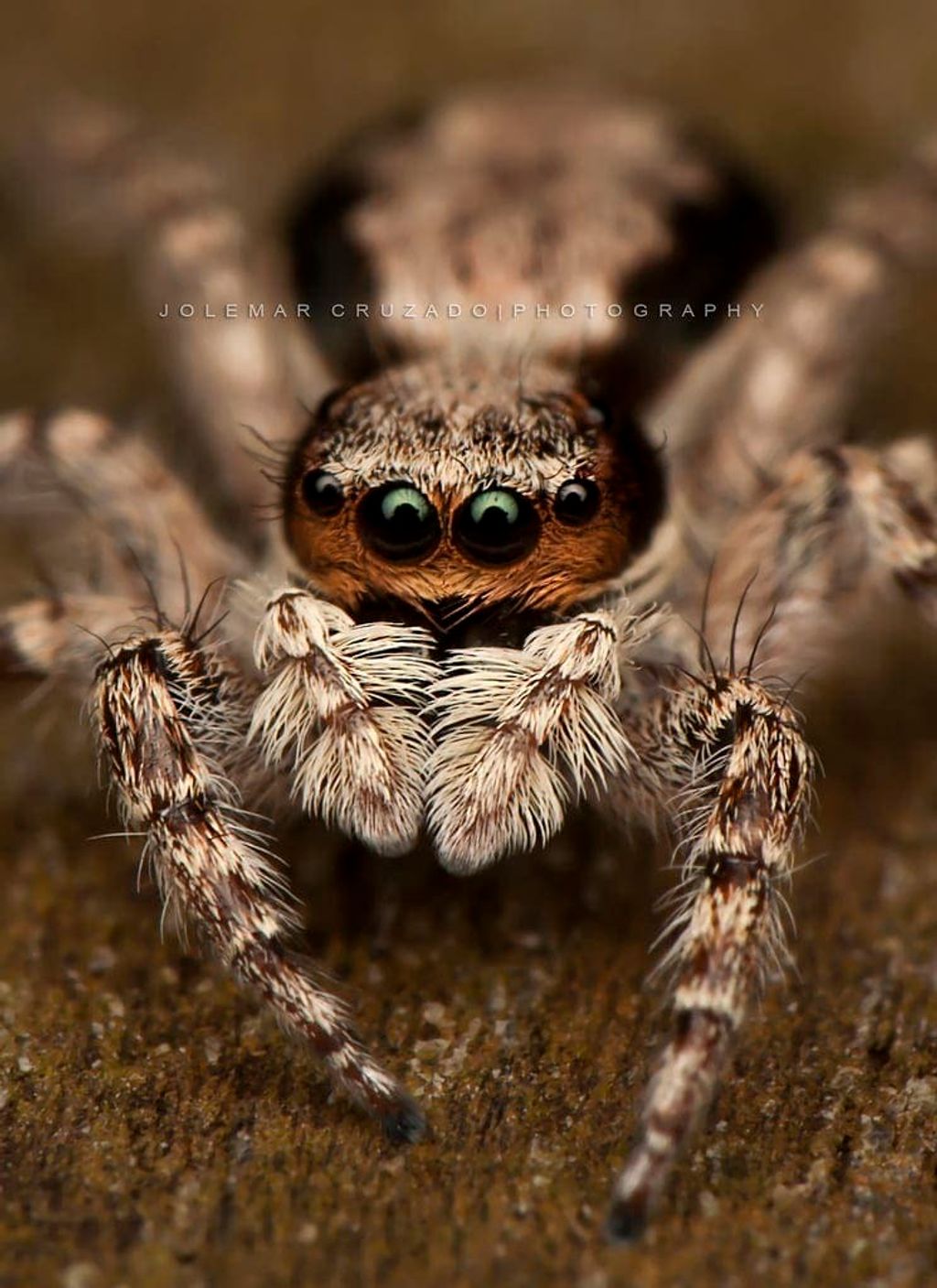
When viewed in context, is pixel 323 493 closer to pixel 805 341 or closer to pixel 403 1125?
pixel 403 1125

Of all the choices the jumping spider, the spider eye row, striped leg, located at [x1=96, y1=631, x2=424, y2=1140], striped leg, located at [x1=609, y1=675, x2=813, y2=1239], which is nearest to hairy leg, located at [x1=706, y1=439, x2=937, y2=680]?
the jumping spider

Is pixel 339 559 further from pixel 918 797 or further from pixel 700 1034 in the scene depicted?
pixel 918 797

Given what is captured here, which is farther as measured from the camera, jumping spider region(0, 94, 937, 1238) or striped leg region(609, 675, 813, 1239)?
jumping spider region(0, 94, 937, 1238)

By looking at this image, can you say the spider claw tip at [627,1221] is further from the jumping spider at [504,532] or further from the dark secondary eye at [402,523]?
the dark secondary eye at [402,523]

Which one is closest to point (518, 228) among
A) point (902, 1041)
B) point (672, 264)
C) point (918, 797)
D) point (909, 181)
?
point (672, 264)

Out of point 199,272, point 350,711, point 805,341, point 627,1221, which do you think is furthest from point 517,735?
point 199,272

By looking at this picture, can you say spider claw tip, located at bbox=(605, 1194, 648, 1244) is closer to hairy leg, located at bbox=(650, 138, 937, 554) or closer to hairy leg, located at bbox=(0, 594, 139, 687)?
hairy leg, located at bbox=(0, 594, 139, 687)
